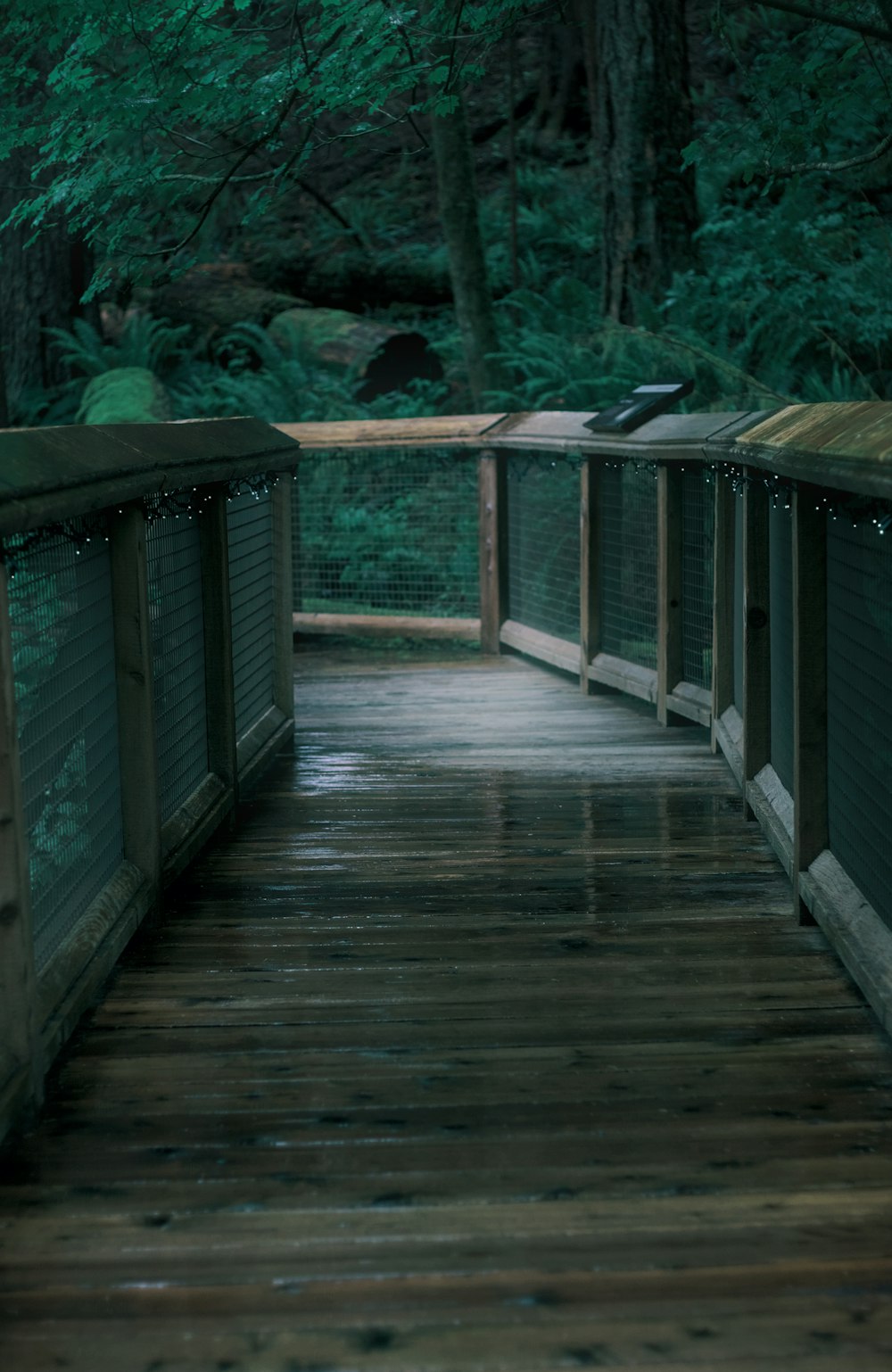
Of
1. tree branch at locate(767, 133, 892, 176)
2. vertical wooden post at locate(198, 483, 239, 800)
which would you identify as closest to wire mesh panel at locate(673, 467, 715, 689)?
tree branch at locate(767, 133, 892, 176)

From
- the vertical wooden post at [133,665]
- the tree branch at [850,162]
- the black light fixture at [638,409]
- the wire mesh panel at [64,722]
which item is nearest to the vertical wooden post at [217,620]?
the vertical wooden post at [133,665]

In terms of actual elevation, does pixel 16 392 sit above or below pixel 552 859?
above

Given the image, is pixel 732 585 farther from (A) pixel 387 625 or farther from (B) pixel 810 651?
(A) pixel 387 625

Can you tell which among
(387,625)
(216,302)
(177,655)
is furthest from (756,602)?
(216,302)

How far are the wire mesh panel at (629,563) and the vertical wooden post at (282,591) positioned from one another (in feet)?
5.76

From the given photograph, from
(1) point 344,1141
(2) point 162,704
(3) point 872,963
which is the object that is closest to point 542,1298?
(1) point 344,1141

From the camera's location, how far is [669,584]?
7.13m

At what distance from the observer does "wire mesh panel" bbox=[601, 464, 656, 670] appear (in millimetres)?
7516

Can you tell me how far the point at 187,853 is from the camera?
4848 mm

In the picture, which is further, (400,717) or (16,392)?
(16,392)

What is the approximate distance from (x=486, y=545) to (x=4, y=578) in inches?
272

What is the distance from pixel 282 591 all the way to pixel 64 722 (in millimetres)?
3438

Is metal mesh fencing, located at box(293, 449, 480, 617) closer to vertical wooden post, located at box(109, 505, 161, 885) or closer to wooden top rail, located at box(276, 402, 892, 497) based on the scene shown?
wooden top rail, located at box(276, 402, 892, 497)

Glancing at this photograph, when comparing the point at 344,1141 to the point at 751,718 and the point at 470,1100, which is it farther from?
the point at 751,718
